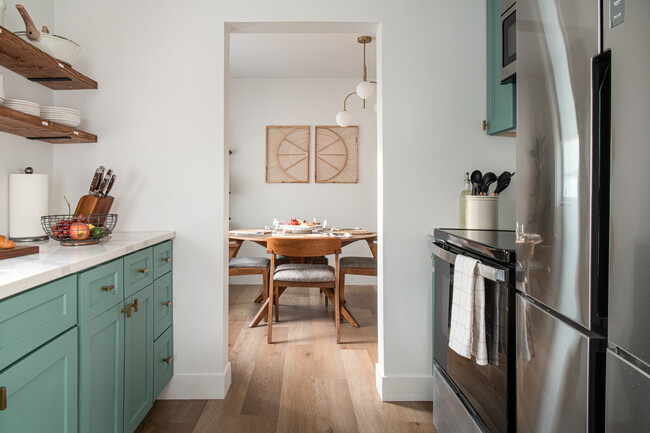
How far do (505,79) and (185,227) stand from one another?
5.90 ft

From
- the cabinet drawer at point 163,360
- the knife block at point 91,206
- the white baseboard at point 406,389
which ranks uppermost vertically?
the knife block at point 91,206

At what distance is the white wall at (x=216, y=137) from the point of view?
2.18 meters

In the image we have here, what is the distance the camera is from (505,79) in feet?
6.45

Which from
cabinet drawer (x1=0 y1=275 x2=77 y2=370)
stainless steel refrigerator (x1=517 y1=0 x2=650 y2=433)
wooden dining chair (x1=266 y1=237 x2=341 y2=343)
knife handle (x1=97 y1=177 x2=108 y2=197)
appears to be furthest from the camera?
wooden dining chair (x1=266 y1=237 x2=341 y2=343)

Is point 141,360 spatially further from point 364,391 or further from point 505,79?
point 505,79

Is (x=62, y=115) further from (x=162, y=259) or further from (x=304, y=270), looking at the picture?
(x=304, y=270)

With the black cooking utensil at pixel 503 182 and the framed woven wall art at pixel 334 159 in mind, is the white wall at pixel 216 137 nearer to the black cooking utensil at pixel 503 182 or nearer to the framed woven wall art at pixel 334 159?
the black cooking utensil at pixel 503 182

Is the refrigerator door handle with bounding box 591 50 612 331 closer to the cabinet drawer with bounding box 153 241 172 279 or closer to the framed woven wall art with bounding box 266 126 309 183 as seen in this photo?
the cabinet drawer with bounding box 153 241 172 279

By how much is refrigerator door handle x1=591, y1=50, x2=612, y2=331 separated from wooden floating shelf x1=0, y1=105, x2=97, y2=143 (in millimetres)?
1837

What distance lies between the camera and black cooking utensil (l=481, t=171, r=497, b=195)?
6.72 ft

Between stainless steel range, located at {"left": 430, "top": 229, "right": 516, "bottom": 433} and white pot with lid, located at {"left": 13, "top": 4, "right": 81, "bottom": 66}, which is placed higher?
white pot with lid, located at {"left": 13, "top": 4, "right": 81, "bottom": 66}

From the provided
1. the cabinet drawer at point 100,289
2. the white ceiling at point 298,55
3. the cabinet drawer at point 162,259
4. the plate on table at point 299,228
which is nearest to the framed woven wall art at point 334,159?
the white ceiling at point 298,55

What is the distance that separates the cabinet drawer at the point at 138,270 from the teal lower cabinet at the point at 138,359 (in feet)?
0.11

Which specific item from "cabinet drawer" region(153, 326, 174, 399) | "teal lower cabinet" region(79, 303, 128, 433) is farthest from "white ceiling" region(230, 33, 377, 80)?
"teal lower cabinet" region(79, 303, 128, 433)
